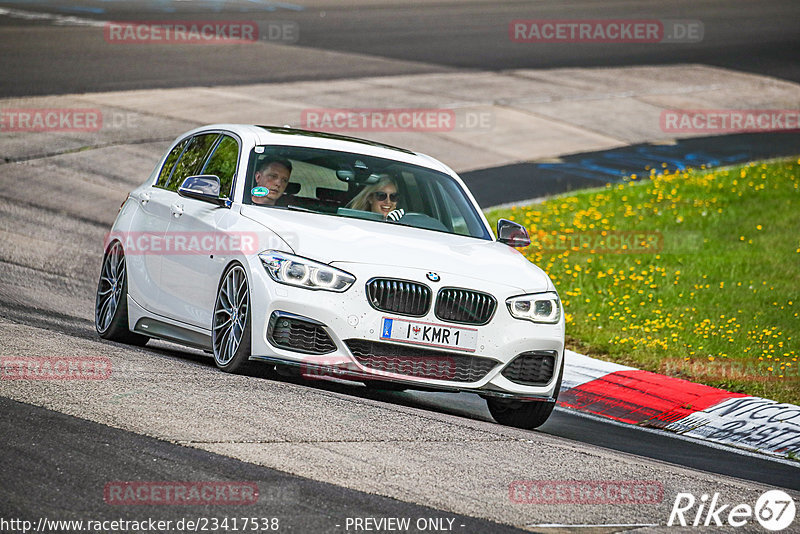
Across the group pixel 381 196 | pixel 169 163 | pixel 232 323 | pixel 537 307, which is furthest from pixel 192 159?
pixel 537 307

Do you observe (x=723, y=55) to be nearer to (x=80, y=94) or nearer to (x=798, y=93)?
(x=798, y=93)

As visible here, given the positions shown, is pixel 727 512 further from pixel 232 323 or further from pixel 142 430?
pixel 232 323

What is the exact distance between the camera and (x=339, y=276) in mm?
7895

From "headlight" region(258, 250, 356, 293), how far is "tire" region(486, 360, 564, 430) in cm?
140

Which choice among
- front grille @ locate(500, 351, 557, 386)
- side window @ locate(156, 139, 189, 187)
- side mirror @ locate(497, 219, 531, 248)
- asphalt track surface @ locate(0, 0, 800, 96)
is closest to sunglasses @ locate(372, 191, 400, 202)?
side mirror @ locate(497, 219, 531, 248)

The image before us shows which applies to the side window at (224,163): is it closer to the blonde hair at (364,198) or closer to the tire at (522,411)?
the blonde hair at (364,198)

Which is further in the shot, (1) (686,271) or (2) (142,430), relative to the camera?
(1) (686,271)

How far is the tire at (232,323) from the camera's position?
8.07m

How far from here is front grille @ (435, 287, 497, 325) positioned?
317 inches

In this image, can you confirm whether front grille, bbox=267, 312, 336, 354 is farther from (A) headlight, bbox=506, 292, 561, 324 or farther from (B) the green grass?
(B) the green grass

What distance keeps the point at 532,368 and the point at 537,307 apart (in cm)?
39

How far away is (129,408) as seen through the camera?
6957 mm

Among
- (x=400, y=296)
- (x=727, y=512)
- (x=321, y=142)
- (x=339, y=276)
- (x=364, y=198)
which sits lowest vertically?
(x=727, y=512)

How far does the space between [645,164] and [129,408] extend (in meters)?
16.8
